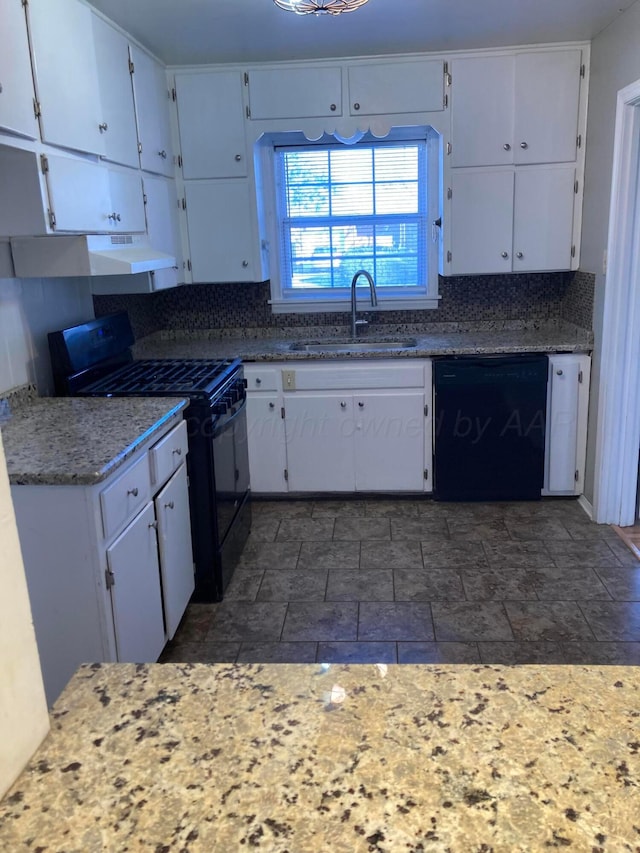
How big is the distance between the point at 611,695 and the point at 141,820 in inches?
22.6

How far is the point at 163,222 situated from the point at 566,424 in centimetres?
250

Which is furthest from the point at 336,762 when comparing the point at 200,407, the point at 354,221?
the point at 354,221

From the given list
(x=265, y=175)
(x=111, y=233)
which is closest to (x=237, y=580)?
(x=111, y=233)

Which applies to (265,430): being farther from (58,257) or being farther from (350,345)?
(58,257)

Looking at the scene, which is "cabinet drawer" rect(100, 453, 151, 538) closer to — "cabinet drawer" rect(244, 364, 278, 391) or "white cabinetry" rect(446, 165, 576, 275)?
"cabinet drawer" rect(244, 364, 278, 391)

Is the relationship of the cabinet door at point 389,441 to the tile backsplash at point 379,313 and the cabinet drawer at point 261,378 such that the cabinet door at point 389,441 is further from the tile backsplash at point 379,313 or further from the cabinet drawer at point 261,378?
the tile backsplash at point 379,313

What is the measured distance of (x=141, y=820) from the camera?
0.71 meters

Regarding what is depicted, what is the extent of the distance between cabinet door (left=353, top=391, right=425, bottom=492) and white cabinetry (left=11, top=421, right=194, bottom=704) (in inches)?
74.8

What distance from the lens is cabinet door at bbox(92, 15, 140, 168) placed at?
2996mm

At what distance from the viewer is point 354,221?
445 centimetres

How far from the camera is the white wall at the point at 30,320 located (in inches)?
108

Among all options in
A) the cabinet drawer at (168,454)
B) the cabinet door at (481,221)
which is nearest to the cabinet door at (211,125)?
the cabinet door at (481,221)

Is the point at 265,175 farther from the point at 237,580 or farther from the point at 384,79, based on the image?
the point at 237,580

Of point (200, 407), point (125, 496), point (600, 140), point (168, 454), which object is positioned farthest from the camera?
point (600, 140)
